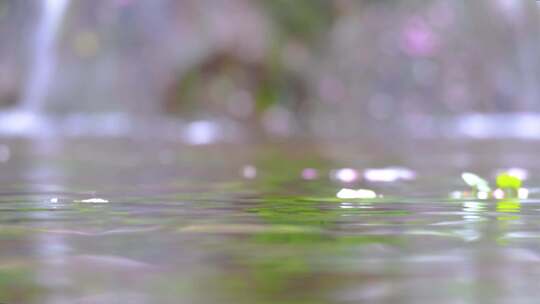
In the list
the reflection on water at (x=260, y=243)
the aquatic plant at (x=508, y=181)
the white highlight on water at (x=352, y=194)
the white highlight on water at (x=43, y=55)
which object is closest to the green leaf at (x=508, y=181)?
the aquatic plant at (x=508, y=181)

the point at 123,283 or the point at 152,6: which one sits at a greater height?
the point at 152,6

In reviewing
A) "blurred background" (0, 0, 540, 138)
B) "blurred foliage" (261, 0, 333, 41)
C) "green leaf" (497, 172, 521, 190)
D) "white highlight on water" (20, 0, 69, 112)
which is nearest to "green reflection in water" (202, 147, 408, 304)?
"green leaf" (497, 172, 521, 190)

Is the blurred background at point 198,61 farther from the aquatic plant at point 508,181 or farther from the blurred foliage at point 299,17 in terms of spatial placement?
the aquatic plant at point 508,181

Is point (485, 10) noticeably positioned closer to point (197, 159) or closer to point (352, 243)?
point (197, 159)

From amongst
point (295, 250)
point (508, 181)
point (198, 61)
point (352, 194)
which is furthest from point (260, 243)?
point (198, 61)

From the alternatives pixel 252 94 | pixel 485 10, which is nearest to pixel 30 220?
pixel 252 94

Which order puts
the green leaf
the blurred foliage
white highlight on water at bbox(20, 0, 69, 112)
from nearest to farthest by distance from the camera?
the green leaf, white highlight on water at bbox(20, 0, 69, 112), the blurred foliage

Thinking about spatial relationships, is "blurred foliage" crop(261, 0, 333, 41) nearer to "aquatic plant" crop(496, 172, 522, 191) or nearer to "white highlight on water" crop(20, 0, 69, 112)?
"white highlight on water" crop(20, 0, 69, 112)
